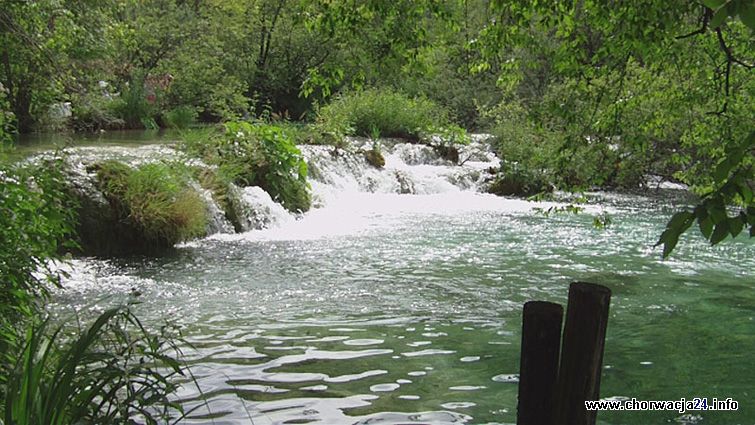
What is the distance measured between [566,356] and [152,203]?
779 centimetres

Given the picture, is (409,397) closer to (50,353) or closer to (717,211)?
(50,353)

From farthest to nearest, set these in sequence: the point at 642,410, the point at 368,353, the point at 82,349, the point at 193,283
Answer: the point at 193,283, the point at 368,353, the point at 642,410, the point at 82,349

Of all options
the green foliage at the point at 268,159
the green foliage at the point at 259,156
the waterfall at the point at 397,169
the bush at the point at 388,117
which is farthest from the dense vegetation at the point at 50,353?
the bush at the point at 388,117

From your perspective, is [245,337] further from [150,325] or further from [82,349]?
[82,349]

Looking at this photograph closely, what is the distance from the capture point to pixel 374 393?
4.78m

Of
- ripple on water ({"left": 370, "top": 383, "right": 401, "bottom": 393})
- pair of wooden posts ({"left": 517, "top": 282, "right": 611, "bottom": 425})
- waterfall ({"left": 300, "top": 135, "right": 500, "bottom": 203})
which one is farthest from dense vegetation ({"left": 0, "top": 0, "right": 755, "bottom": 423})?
ripple on water ({"left": 370, "top": 383, "right": 401, "bottom": 393})

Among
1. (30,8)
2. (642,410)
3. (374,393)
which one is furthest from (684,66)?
(30,8)

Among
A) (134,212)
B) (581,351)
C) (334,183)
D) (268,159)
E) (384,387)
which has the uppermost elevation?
(268,159)

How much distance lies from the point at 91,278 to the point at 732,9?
7.66m

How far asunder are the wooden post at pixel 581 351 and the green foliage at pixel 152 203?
7.62 meters

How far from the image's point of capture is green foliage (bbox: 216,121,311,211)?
1259cm

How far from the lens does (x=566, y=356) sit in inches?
109

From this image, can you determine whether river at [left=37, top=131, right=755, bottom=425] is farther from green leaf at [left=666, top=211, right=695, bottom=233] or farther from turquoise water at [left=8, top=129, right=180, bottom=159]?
turquoise water at [left=8, top=129, right=180, bottom=159]

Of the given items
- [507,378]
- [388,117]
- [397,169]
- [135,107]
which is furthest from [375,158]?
[507,378]
